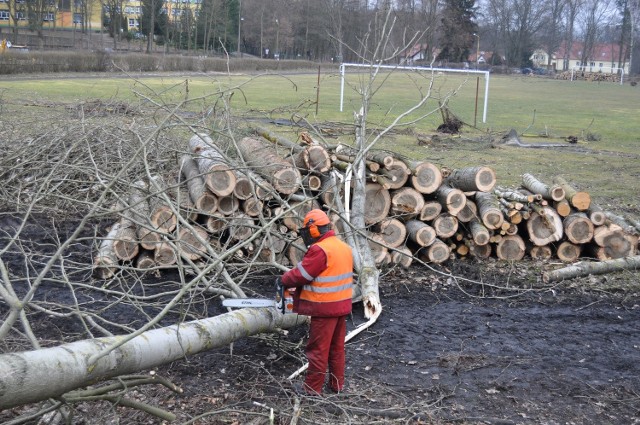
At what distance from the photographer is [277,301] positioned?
5535 mm

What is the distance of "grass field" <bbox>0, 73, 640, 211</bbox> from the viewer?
42.8ft

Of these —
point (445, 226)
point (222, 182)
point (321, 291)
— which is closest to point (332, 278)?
point (321, 291)

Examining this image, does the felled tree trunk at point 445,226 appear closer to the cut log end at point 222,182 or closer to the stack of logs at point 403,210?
the stack of logs at point 403,210

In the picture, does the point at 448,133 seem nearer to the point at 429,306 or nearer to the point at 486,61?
the point at 429,306

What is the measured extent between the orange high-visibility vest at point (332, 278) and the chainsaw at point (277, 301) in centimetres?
15

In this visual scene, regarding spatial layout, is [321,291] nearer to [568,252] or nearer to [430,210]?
[430,210]

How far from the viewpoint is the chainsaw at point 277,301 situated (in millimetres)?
5320

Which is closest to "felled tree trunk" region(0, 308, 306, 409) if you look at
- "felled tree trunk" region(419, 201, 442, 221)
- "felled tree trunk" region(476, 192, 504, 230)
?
"felled tree trunk" region(419, 201, 442, 221)

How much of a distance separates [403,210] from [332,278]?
3.26m

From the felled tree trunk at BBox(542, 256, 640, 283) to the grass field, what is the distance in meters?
2.15

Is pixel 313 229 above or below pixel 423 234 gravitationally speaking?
above

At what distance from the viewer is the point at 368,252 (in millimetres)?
7602

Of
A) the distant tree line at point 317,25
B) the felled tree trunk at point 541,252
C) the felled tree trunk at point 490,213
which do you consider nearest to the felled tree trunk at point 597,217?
the felled tree trunk at point 541,252

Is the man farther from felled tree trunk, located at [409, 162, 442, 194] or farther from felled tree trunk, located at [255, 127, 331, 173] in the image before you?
felled tree trunk, located at [409, 162, 442, 194]
